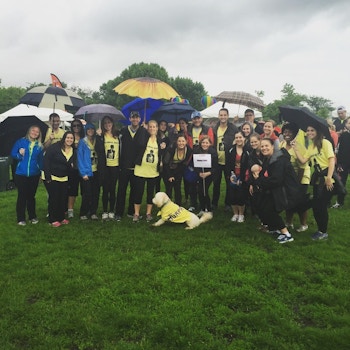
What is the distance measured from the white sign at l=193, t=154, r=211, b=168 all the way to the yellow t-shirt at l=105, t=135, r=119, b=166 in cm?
183

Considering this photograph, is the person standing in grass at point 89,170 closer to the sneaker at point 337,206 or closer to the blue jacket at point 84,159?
the blue jacket at point 84,159

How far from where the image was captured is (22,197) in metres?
7.16

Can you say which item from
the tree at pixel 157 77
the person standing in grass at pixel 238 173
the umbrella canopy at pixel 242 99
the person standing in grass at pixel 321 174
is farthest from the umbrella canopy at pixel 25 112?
the tree at pixel 157 77

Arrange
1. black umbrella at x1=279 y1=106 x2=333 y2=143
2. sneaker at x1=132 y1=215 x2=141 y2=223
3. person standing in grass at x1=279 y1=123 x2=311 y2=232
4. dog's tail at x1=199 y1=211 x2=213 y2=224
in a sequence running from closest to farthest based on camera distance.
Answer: black umbrella at x1=279 y1=106 x2=333 y2=143 < person standing in grass at x1=279 y1=123 x2=311 y2=232 < dog's tail at x1=199 y1=211 x2=213 y2=224 < sneaker at x1=132 y1=215 x2=141 y2=223

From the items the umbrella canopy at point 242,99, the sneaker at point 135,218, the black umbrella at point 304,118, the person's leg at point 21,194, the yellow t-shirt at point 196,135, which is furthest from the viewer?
the umbrella canopy at point 242,99

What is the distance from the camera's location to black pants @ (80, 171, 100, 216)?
24.1ft

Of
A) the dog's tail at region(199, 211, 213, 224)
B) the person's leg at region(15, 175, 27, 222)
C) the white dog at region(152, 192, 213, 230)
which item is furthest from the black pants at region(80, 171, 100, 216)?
the dog's tail at region(199, 211, 213, 224)

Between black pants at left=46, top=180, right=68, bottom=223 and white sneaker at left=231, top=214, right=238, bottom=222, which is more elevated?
black pants at left=46, top=180, right=68, bottom=223

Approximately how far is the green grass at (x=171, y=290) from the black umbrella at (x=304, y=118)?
7.23ft

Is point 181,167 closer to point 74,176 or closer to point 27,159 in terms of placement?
point 74,176

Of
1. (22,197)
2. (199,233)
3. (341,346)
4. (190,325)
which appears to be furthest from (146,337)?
(22,197)

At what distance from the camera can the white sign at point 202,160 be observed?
748cm

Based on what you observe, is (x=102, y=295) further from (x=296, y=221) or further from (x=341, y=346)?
(x=296, y=221)

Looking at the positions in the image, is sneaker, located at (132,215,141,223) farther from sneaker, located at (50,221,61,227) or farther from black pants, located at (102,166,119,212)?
sneaker, located at (50,221,61,227)
